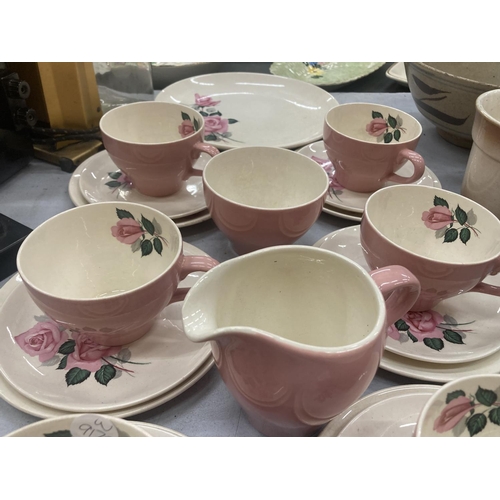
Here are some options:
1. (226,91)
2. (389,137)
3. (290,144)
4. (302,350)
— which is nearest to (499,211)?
(389,137)

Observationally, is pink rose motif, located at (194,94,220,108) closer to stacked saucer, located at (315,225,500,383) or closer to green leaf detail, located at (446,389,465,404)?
stacked saucer, located at (315,225,500,383)

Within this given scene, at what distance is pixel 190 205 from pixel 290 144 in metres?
0.23

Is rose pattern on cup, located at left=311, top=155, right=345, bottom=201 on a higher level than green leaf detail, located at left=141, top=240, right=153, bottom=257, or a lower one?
lower

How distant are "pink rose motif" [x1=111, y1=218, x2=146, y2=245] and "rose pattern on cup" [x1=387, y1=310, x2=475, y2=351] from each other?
28 cm

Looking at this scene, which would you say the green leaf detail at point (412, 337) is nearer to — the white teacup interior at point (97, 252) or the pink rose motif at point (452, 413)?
the pink rose motif at point (452, 413)

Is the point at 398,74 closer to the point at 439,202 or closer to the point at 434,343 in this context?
the point at 439,202

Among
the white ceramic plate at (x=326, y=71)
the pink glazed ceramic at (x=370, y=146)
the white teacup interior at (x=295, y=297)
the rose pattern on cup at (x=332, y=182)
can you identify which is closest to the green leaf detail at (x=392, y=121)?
the pink glazed ceramic at (x=370, y=146)

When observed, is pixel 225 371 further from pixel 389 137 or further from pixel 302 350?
pixel 389 137

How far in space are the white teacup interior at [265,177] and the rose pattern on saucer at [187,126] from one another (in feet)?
0.35

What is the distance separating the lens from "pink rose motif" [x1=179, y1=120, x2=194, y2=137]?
69cm

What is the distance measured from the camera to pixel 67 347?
0.45 metres

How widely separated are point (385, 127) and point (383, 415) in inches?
19.7

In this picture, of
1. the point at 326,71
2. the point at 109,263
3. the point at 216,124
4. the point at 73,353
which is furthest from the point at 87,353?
the point at 326,71

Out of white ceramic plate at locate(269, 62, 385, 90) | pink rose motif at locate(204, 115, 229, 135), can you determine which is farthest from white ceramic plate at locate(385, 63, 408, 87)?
pink rose motif at locate(204, 115, 229, 135)
